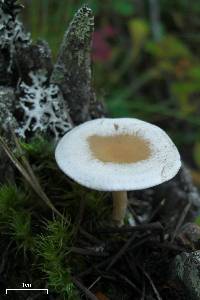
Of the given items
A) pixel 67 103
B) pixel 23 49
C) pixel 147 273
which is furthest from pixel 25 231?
pixel 23 49

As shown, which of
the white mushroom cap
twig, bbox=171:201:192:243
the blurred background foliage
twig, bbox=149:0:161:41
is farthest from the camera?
twig, bbox=149:0:161:41

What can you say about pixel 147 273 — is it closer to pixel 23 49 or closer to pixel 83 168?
pixel 83 168

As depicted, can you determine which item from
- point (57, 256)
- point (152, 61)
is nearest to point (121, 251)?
point (57, 256)

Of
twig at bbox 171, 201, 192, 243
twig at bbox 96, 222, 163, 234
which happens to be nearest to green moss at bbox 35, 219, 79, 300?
twig at bbox 96, 222, 163, 234

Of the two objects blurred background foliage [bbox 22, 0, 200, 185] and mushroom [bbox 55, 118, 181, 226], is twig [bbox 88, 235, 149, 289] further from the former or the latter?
blurred background foliage [bbox 22, 0, 200, 185]

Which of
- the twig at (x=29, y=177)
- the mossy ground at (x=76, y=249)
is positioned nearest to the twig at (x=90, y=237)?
the mossy ground at (x=76, y=249)

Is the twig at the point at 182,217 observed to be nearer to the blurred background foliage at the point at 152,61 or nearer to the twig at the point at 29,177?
the twig at the point at 29,177
